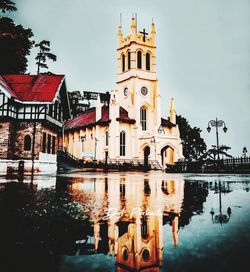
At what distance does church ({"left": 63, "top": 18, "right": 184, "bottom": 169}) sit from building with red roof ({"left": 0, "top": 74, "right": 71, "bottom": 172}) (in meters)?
17.5

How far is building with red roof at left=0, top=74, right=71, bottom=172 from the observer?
80.8ft

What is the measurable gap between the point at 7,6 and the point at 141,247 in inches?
1425

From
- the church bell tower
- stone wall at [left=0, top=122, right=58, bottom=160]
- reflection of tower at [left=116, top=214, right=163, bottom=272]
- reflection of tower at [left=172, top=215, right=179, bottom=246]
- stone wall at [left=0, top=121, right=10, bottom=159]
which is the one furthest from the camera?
the church bell tower

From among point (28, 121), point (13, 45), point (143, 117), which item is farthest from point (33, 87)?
point (143, 117)

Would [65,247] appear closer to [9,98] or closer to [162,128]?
[9,98]

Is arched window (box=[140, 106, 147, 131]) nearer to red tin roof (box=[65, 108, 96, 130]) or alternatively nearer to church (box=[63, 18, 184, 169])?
church (box=[63, 18, 184, 169])

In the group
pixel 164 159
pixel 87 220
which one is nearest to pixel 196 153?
pixel 164 159

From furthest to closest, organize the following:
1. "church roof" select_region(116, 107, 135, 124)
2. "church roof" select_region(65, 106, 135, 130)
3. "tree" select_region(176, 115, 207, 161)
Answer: "tree" select_region(176, 115, 207, 161) < "church roof" select_region(65, 106, 135, 130) < "church roof" select_region(116, 107, 135, 124)

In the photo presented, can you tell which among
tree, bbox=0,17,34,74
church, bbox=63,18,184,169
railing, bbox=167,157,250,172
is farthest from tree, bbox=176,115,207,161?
tree, bbox=0,17,34,74

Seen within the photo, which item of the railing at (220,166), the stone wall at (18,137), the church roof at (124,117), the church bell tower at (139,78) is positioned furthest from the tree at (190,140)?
the stone wall at (18,137)

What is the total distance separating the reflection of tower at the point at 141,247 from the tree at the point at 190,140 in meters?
65.2

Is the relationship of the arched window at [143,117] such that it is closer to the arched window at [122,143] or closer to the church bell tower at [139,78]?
the church bell tower at [139,78]

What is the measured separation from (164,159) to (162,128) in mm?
5838

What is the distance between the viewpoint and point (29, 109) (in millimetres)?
26297
